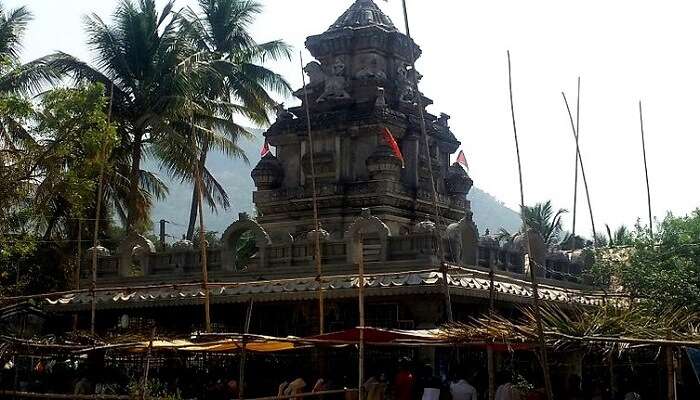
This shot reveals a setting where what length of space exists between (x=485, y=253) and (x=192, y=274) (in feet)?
22.5

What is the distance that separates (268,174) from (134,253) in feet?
14.1

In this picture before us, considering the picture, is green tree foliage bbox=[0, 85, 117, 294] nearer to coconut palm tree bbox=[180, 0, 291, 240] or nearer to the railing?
the railing

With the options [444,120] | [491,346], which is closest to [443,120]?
[444,120]

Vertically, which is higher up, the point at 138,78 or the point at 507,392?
the point at 138,78

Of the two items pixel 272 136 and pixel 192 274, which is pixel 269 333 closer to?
pixel 192 274

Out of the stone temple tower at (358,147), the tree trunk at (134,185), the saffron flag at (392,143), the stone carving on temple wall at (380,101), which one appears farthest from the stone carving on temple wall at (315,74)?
the tree trunk at (134,185)

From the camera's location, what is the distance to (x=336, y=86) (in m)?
27.0

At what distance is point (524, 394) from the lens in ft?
54.1

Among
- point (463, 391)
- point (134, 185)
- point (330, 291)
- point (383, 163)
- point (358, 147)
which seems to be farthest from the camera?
point (134, 185)

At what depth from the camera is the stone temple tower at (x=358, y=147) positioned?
25562 mm

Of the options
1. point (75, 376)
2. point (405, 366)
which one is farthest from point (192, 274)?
point (405, 366)

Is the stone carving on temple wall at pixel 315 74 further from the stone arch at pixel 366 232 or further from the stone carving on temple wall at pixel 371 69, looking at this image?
the stone arch at pixel 366 232

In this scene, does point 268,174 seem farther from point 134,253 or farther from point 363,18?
point 363,18

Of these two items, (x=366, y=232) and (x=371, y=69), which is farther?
(x=371, y=69)
